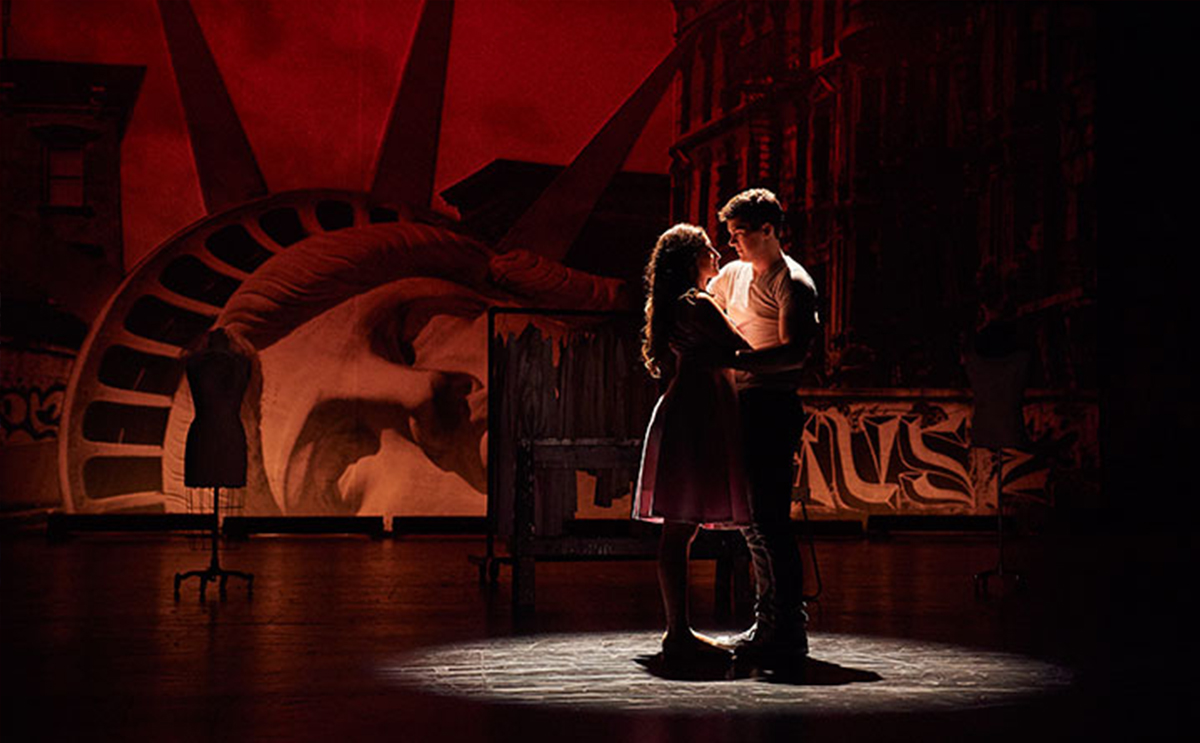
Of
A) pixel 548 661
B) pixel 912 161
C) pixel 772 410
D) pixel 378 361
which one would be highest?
pixel 912 161

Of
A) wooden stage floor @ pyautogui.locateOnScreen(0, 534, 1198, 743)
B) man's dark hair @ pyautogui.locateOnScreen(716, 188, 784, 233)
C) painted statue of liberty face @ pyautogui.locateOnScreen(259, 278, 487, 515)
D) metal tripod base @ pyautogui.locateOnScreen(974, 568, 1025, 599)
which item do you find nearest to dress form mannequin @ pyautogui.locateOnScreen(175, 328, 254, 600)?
wooden stage floor @ pyautogui.locateOnScreen(0, 534, 1198, 743)

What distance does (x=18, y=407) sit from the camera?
35.5 feet

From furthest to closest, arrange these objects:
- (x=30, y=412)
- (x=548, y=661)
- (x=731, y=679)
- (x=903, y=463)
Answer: (x=903, y=463)
(x=30, y=412)
(x=548, y=661)
(x=731, y=679)

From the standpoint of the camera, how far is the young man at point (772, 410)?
Result: 4.75m

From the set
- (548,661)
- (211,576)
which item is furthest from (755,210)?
(211,576)

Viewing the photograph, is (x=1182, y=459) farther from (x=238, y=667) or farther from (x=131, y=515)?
(x=238, y=667)

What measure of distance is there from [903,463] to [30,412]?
7.22 m

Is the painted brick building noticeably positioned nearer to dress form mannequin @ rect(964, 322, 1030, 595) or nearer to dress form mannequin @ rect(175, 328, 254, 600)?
dress form mannequin @ rect(964, 322, 1030, 595)

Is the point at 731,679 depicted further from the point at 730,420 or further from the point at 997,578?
the point at 997,578

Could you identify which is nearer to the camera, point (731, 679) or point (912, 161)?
point (731, 679)

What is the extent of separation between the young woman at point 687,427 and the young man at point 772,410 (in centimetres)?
10

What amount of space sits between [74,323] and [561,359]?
549 centimetres

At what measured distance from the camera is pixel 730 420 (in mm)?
4660

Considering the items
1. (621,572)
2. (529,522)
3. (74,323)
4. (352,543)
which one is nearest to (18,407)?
(74,323)
